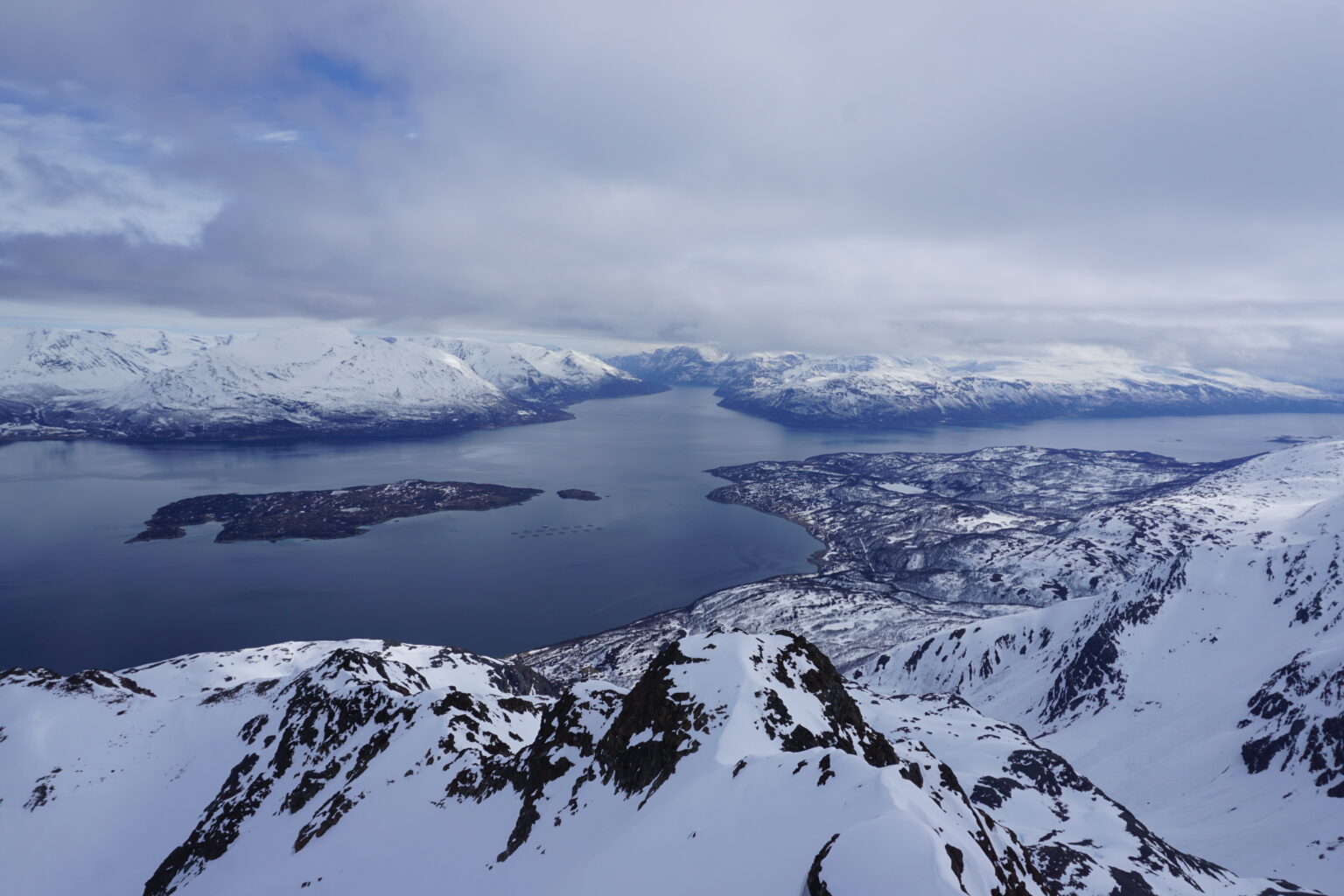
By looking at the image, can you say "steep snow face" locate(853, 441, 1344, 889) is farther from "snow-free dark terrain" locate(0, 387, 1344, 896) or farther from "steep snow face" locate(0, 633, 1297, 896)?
"steep snow face" locate(0, 633, 1297, 896)

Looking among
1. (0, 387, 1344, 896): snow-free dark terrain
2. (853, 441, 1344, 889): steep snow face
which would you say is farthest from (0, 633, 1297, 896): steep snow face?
(853, 441, 1344, 889): steep snow face

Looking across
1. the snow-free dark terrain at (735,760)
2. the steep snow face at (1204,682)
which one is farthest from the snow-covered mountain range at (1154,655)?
the snow-free dark terrain at (735,760)

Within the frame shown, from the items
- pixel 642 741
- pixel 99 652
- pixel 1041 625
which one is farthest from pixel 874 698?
pixel 99 652

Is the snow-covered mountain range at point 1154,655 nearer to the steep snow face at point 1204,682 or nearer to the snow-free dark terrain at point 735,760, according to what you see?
the steep snow face at point 1204,682

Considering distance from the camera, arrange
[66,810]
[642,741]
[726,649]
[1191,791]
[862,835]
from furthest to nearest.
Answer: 1. [1191,791]
2. [66,810]
3. [726,649]
4. [642,741]
5. [862,835]

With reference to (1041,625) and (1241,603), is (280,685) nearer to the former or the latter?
(1041,625)
